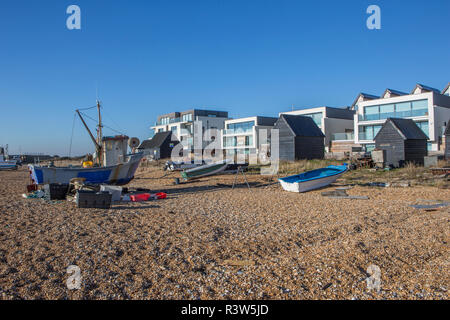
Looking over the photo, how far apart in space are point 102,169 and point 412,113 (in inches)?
1384

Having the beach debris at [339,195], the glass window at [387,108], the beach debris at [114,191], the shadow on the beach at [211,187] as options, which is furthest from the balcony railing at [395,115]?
the beach debris at [114,191]

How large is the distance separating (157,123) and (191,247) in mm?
78231

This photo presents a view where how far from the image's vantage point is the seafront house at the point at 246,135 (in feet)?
181

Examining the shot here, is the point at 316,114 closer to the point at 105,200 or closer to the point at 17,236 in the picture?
the point at 105,200

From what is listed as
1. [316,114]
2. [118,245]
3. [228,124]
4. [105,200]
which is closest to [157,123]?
[228,124]

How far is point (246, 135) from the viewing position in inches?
2271

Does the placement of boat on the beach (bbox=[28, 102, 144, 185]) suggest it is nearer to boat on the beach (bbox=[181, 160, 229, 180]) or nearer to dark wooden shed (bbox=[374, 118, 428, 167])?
boat on the beach (bbox=[181, 160, 229, 180])

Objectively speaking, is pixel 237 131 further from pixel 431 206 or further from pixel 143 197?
pixel 431 206

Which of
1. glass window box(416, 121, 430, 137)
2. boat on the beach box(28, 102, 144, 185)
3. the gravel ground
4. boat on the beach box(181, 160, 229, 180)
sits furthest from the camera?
glass window box(416, 121, 430, 137)

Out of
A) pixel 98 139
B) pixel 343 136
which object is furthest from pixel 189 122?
pixel 98 139

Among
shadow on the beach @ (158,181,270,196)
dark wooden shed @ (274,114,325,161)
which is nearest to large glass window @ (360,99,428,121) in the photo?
dark wooden shed @ (274,114,325,161)

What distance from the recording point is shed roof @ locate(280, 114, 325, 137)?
34.7 metres

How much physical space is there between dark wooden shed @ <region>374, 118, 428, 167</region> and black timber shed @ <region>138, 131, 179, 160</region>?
137 feet

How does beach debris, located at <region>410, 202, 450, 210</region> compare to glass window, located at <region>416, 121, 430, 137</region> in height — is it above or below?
below
